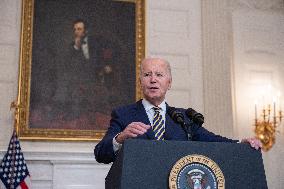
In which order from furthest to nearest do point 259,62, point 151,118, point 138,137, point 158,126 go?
point 259,62 < point 151,118 < point 158,126 < point 138,137

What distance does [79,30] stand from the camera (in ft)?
20.2

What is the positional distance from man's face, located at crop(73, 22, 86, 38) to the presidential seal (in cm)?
458

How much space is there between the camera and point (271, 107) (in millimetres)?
6926

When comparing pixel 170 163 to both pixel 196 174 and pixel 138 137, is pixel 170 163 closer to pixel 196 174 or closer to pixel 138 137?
pixel 196 174

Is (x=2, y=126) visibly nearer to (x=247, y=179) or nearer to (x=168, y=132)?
(x=168, y=132)

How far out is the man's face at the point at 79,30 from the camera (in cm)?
613

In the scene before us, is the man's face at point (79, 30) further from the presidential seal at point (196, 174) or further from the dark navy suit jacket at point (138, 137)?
the presidential seal at point (196, 174)

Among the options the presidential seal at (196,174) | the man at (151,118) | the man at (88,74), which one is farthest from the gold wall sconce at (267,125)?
the presidential seal at (196,174)

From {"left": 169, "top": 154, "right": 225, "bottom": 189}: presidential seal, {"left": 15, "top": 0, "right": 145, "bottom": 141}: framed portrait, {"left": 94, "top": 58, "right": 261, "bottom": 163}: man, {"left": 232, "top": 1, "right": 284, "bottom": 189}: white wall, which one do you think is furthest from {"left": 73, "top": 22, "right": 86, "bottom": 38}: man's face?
{"left": 169, "top": 154, "right": 225, "bottom": 189}: presidential seal

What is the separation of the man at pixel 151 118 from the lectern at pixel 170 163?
0.36 metres

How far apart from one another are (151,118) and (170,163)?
2.48 feet

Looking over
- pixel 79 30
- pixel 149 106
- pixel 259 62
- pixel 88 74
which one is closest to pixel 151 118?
pixel 149 106

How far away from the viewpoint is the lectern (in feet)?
5.92

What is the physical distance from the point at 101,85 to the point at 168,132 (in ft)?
12.2
